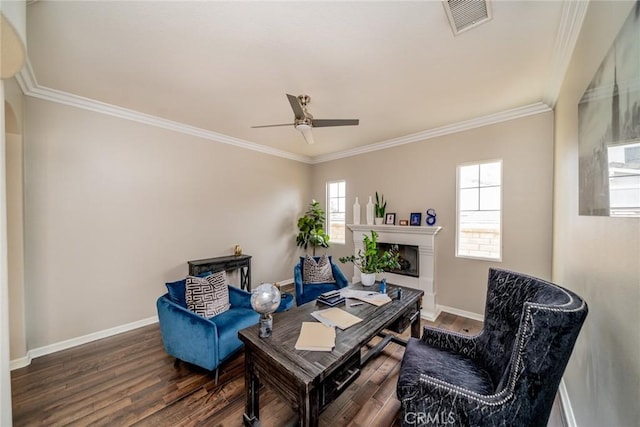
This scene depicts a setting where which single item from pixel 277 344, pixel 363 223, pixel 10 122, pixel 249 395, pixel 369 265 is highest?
pixel 10 122

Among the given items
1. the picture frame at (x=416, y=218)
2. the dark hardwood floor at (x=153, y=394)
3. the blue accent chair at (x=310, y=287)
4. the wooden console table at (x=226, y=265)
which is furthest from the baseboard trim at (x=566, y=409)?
the wooden console table at (x=226, y=265)

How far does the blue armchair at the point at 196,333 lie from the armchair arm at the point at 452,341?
1641mm

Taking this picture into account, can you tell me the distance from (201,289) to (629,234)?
286 cm

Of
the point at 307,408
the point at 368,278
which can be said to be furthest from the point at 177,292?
the point at 368,278

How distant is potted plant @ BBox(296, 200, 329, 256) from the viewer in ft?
15.9

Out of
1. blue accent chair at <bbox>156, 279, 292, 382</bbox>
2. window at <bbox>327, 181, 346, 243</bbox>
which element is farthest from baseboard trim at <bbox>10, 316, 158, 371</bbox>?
window at <bbox>327, 181, 346, 243</bbox>

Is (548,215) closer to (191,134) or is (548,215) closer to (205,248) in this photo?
(205,248)

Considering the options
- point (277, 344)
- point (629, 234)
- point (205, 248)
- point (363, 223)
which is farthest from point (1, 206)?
point (363, 223)

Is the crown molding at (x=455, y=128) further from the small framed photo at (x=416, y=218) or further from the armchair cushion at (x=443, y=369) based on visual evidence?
the armchair cushion at (x=443, y=369)

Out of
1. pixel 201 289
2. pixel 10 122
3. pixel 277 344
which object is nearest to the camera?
pixel 277 344

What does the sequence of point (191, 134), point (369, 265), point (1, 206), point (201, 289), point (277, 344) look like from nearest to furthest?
point (1, 206), point (277, 344), point (201, 289), point (369, 265), point (191, 134)

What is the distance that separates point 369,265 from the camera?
2.55 m

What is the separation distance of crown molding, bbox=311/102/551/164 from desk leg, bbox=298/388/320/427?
3.71 meters
